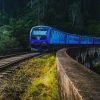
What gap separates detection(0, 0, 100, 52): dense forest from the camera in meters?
44.5

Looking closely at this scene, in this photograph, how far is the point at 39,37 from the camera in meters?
32.6

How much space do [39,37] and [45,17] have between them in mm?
22188

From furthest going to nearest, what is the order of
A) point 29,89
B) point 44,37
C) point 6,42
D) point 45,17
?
1. point 45,17
2. point 6,42
3. point 44,37
4. point 29,89

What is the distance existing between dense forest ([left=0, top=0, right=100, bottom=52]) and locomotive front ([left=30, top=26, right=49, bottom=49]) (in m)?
8.76

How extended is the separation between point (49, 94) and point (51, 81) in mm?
1526

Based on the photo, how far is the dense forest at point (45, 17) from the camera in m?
44.5

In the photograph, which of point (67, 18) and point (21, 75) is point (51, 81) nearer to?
point (21, 75)

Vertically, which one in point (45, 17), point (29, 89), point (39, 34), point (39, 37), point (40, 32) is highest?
point (45, 17)

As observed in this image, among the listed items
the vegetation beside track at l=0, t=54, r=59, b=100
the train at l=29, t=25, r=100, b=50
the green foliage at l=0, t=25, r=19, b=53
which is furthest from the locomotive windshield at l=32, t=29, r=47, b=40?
the vegetation beside track at l=0, t=54, r=59, b=100

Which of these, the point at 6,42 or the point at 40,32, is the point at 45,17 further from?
the point at 40,32

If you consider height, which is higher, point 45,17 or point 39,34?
point 45,17

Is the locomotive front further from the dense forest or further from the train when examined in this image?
the dense forest

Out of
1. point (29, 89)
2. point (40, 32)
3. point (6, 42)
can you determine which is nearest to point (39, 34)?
point (40, 32)

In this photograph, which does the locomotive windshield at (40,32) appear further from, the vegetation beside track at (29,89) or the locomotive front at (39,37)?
the vegetation beside track at (29,89)
